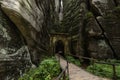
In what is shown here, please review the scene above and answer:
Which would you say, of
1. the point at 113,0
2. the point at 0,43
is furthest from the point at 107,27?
the point at 0,43

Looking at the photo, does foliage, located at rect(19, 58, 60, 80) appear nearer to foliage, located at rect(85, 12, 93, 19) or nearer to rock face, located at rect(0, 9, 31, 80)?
rock face, located at rect(0, 9, 31, 80)

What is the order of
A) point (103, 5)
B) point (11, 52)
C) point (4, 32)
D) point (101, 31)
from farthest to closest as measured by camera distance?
1. point (103, 5)
2. point (101, 31)
3. point (11, 52)
4. point (4, 32)

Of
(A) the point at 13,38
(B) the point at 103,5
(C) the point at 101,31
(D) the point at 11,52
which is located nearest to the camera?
(D) the point at 11,52

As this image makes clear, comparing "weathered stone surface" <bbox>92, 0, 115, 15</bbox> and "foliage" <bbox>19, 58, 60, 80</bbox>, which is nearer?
"foliage" <bbox>19, 58, 60, 80</bbox>

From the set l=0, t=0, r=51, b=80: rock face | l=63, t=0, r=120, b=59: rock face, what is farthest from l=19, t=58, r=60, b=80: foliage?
l=63, t=0, r=120, b=59: rock face

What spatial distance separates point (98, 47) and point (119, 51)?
182 centimetres

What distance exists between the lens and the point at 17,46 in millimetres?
12219

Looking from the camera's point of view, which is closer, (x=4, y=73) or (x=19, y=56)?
(x=4, y=73)

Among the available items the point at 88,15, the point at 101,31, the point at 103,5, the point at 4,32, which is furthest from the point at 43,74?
the point at 103,5

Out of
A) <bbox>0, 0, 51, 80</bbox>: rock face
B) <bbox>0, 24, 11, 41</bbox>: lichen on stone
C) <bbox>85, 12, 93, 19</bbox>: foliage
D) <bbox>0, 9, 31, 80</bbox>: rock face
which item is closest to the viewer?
<bbox>0, 9, 31, 80</bbox>: rock face

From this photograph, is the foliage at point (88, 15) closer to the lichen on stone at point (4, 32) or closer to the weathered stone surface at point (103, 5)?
the weathered stone surface at point (103, 5)

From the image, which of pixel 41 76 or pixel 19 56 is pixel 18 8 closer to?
pixel 19 56

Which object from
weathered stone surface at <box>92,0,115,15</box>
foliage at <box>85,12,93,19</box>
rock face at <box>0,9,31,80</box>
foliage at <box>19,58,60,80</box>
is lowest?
foliage at <box>19,58,60,80</box>

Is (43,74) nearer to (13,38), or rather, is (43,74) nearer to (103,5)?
(13,38)
